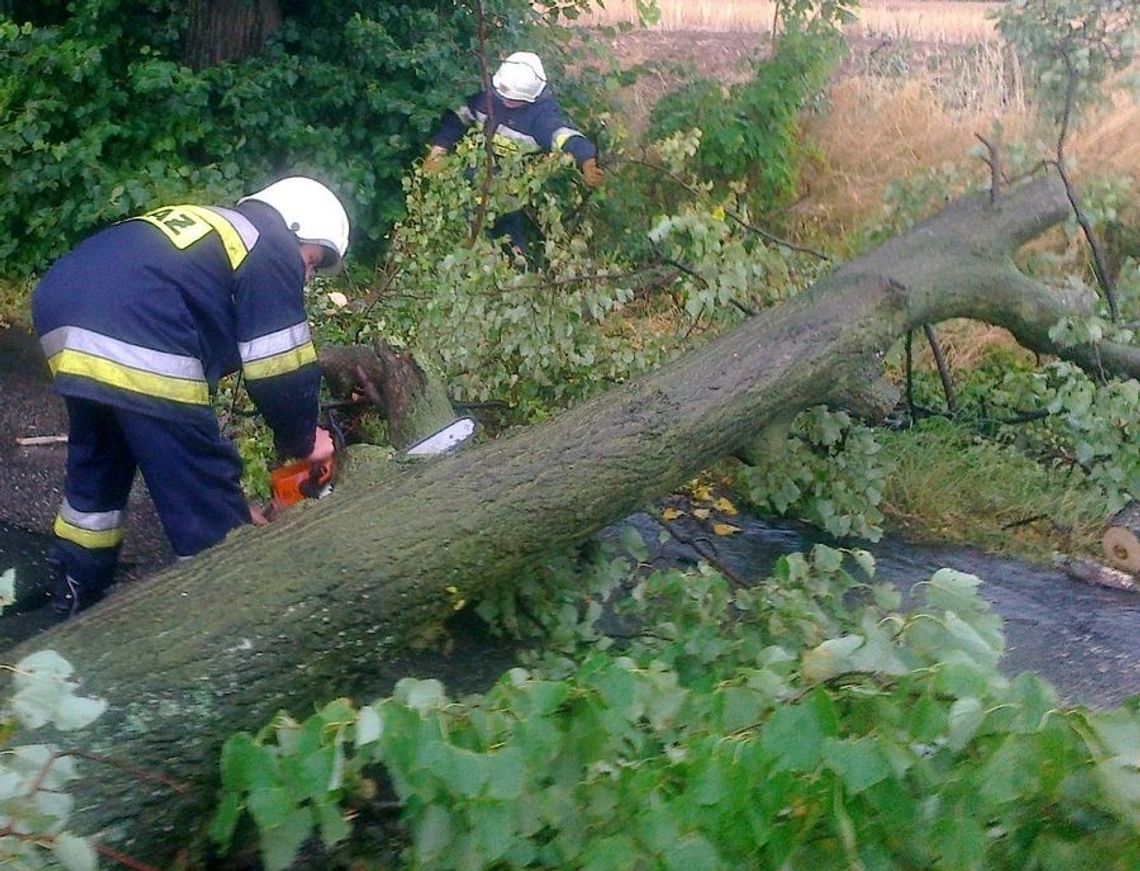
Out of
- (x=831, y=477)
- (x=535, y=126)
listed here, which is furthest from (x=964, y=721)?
(x=535, y=126)

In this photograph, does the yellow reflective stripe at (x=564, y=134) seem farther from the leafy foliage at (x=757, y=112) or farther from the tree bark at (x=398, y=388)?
the tree bark at (x=398, y=388)

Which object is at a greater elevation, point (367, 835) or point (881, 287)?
point (881, 287)

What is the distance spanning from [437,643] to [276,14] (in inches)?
192

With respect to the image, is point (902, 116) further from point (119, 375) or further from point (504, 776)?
point (504, 776)

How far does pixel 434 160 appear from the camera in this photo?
5695 mm

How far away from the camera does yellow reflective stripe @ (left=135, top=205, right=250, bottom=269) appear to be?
303 centimetres

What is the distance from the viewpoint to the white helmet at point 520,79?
237 inches

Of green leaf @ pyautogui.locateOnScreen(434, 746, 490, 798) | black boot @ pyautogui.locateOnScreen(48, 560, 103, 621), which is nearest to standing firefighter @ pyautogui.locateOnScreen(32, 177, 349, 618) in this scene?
black boot @ pyautogui.locateOnScreen(48, 560, 103, 621)

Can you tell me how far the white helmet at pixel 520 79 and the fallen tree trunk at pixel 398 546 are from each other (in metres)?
2.96

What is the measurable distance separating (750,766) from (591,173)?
14.9 ft

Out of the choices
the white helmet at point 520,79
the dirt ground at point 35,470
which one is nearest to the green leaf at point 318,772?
the dirt ground at point 35,470

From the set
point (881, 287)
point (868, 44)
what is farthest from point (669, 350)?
point (868, 44)

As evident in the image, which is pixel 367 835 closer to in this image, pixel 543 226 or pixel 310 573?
pixel 310 573

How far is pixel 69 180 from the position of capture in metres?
6.21
